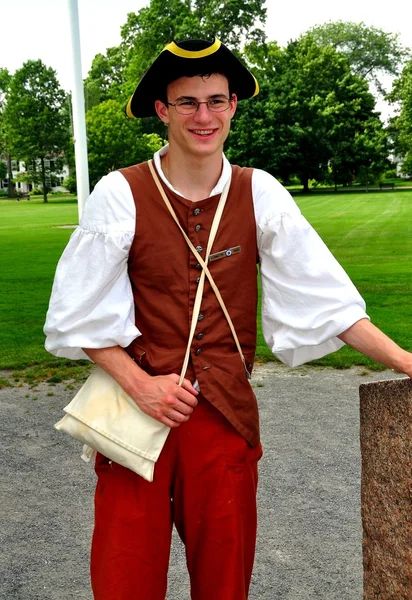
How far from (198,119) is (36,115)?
217 feet

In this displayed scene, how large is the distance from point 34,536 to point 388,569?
7.02ft

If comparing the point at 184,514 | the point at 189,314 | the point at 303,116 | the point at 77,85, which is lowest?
the point at 303,116

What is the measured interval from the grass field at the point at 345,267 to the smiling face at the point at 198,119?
16.7 ft

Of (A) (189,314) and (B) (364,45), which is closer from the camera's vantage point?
(A) (189,314)

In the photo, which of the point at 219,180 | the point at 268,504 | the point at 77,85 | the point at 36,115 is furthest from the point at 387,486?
the point at 36,115

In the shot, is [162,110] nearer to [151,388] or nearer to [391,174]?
[151,388]

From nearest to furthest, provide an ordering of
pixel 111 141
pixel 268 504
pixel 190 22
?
pixel 268 504, pixel 190 22, pixel 111 141

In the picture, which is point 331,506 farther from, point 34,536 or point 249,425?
point 249,425

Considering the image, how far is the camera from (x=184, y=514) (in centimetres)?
223

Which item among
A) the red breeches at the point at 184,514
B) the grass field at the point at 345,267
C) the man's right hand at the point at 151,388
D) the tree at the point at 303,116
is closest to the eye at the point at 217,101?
the man's right hand at the point at 151,388

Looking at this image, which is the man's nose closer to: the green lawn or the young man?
the young man

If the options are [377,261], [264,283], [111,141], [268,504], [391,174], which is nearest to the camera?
[264,283]

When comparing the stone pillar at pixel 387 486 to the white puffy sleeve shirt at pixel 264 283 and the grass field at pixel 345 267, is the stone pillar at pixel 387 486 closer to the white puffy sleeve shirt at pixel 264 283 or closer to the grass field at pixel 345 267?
the white puffy sleeve shirt at pixel 264 283

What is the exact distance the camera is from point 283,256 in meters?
2.21
